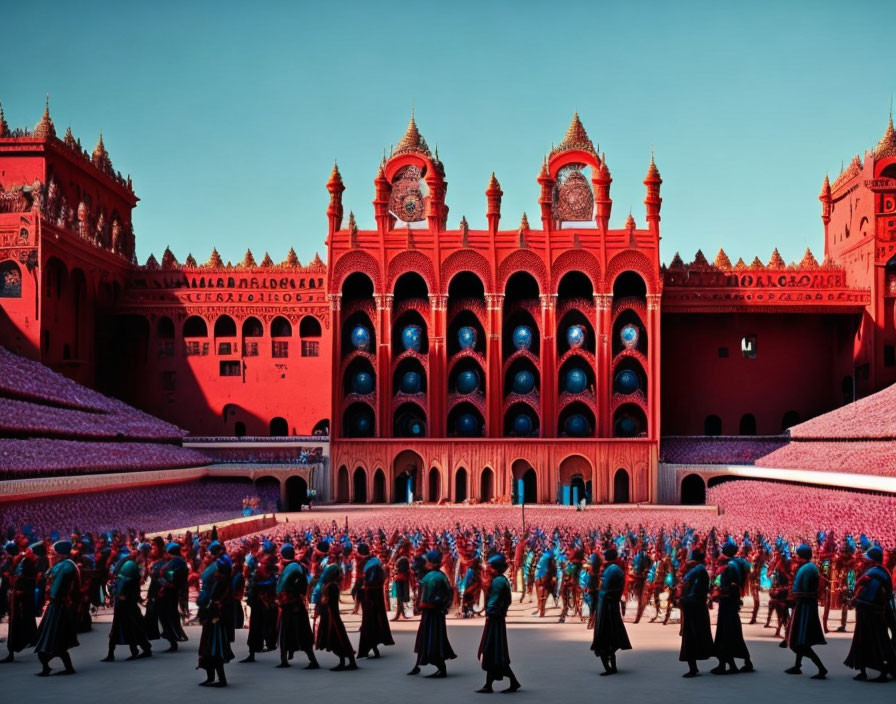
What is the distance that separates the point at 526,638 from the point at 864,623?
5.77m

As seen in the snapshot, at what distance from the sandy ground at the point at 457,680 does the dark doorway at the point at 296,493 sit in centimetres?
3214

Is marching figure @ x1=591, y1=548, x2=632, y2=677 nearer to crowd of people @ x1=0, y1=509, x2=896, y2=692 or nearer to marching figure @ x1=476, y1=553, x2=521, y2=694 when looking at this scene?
crowd of people @ x1=0, y1=509, x2=896, y2=692

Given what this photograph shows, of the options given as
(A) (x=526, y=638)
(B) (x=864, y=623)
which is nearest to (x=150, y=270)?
(A) (x=526, y=638)

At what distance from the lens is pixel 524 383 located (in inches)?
2015

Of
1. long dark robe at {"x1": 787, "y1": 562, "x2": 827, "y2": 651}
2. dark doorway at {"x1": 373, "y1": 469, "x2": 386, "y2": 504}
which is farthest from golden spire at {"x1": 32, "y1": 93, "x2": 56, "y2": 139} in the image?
long dark robe at {"x1": 787, "y1": 562, "x2": 827, "y2": 651}

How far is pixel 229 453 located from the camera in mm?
50812

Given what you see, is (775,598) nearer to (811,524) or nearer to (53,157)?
(811,524)

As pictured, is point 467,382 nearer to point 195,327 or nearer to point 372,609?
point 195,327

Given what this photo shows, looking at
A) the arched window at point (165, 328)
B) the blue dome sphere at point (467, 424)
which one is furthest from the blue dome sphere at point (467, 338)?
the arched window at point (165, 328)

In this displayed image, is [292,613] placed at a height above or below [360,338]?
below

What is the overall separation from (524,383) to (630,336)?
5608mm

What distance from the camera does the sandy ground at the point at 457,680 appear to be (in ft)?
41.5

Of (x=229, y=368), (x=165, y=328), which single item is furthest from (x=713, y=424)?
(x=165, y=328)

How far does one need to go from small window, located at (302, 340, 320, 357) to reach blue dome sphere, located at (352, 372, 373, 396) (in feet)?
12.5
